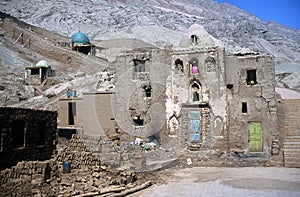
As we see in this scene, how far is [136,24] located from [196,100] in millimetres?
66323

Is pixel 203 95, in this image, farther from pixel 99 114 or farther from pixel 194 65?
pixel 99 114

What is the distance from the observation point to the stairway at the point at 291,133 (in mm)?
18234

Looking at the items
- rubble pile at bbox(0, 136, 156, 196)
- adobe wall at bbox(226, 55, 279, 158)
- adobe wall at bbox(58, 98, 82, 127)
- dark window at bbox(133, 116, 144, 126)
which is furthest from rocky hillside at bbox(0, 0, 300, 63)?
rubble pile at bbox(0, 136, 156, 196)

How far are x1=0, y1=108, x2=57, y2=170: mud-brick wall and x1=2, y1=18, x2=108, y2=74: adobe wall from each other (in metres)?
29.3

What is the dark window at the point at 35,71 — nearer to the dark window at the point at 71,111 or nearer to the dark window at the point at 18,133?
the dark window at the point at 71,111

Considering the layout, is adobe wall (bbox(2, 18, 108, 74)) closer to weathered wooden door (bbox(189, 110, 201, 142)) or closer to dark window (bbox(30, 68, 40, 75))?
dark window (bbox(30, 68, 40, 75))

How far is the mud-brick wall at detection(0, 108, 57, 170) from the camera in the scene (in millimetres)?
12422

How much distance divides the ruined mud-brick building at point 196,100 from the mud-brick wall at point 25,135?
31.1ft

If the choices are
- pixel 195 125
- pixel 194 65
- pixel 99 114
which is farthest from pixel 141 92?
pixel 195 125

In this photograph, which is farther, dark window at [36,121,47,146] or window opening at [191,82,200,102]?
window opening at [191,82,200,102]

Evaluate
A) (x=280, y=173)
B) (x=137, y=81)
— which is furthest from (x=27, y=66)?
(x=280, y=173)

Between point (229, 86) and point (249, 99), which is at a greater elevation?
point (229, 86)

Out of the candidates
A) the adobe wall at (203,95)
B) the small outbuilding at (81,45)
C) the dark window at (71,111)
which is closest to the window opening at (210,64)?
the adobe wall at (203,95)

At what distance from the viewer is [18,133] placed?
13398 millimetres
